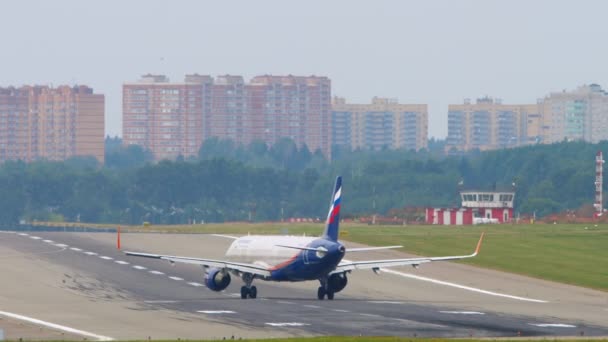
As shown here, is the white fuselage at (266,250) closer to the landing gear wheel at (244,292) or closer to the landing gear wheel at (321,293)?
the landing gear wheel at (244,292)

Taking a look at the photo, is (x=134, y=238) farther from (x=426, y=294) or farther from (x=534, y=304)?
(x=534, y=304)

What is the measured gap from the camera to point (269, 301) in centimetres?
7638

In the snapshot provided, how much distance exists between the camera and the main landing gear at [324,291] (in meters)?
77.8

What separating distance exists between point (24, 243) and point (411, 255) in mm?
30022

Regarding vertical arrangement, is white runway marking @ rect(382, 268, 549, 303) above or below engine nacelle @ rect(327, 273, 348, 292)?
below

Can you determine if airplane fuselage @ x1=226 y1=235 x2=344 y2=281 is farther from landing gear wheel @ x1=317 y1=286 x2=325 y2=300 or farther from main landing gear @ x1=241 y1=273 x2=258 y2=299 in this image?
landing gear wheel @ x1=317 y1=286 x2=325 y2=300

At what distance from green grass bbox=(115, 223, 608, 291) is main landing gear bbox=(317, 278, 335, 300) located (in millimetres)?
8739

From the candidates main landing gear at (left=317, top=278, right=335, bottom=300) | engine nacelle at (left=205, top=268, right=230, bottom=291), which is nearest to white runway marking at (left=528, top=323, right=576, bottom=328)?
main landing gear at (left=317, top=278, right=335, bottom=300)

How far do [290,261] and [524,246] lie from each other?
156ft

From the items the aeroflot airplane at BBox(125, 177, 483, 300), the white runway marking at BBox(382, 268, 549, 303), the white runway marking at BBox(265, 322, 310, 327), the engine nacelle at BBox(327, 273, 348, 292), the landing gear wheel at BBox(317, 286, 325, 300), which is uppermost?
the aeroflot airplane at BBox(125, 177, 483, 300)

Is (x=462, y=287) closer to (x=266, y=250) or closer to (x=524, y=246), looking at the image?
(x=266, y=250)

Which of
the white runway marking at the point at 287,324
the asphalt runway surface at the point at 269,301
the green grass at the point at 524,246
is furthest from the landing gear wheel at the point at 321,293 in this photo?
the white runway marking at the point at 287,324

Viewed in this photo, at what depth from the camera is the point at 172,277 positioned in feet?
301

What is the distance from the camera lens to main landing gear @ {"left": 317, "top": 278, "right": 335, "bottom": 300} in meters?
77.8
